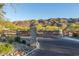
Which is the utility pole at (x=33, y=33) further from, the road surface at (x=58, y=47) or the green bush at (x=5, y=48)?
the green bush at (x=5, y=48)

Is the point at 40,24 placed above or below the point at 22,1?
below

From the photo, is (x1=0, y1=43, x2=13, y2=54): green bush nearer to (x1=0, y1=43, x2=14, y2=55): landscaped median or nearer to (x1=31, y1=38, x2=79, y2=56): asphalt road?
(x1=0, y1=43, x2=14, y2=55): landscaped median

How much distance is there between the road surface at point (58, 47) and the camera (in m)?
2.83

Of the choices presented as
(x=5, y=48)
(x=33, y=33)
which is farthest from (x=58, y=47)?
(x=5, y=48)

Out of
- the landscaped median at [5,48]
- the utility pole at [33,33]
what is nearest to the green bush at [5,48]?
the landscaped median at [5,48]

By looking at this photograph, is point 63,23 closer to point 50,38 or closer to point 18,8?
point 50,38

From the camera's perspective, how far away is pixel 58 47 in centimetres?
287

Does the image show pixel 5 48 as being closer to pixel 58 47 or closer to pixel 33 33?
pixel 33 33

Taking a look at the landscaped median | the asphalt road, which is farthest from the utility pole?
the landscaped median

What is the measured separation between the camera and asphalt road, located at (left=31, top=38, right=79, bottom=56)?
2830mm

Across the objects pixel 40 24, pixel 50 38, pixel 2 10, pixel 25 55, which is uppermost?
pixel 2 10

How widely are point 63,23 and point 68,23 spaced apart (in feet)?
0.23

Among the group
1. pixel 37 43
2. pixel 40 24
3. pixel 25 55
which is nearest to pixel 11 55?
pixel 25 55

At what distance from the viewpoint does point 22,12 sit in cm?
291
